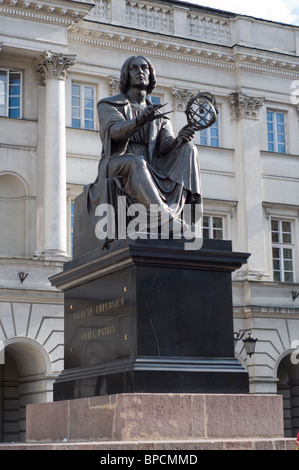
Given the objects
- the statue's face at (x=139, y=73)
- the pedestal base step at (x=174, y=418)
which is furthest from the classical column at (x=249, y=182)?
the pedestal base step at (x=174, y=418)

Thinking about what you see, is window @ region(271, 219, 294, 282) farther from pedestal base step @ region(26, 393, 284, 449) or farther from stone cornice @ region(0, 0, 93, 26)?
pedestal base step @ region(26, 393, 284, 449)

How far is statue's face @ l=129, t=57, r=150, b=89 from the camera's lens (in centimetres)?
912

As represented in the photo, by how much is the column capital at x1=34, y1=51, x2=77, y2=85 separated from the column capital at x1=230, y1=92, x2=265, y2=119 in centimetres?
617

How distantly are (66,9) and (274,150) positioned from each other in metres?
8.61

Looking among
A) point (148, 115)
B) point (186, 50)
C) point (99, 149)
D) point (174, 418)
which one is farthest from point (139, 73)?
point (186, 50)

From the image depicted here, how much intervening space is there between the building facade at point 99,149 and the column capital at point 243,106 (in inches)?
1.3

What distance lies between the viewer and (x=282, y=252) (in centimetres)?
2881

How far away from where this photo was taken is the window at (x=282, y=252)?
2862cm

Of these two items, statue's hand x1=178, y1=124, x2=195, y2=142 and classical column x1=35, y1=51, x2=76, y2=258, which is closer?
statue's hand x1=178, y1=124, x2=195, y2=142

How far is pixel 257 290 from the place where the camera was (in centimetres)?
2730

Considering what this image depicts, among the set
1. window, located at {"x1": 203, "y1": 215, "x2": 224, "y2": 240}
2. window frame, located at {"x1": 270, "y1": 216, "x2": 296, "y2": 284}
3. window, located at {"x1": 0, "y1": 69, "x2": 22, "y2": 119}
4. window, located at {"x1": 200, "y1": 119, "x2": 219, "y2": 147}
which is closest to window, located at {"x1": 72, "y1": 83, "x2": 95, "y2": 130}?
window, located at {"x1": 0, "y1": 69, "x2": 22, "y2": 119}

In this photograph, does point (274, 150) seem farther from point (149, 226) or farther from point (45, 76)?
point (149, 226)

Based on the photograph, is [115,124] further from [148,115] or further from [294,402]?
[294,402]

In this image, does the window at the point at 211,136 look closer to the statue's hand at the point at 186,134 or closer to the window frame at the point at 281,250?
the window frame at the point at 281,250
